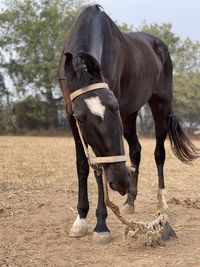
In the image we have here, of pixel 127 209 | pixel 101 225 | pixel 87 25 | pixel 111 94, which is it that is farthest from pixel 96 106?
pixel 127 209

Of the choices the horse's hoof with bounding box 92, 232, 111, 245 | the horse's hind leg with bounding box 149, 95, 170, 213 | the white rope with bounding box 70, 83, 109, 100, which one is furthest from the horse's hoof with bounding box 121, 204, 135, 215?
the white rope with bounding box 70, 83, 109, 100

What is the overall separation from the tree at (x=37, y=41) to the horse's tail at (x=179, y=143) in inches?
1057

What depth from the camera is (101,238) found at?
13.7ft

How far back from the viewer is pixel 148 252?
388 centimetres

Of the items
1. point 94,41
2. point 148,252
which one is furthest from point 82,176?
point 94,41

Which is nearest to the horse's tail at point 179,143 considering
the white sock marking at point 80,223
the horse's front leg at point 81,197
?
the horse's front leg at point 81,197

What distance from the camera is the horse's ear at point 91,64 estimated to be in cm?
337

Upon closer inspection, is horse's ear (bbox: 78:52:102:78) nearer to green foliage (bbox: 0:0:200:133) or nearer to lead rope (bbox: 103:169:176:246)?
lead rope (bbox: 103:169:176:246)

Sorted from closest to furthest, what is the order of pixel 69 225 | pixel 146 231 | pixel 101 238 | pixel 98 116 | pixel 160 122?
pixel 98 116, pixel 146 231, pixel 101 238, pixel 69 225, pixel 160 122

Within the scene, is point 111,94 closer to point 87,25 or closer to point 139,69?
point 87,25

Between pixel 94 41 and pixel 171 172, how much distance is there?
22.0ft

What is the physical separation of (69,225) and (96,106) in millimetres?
1997

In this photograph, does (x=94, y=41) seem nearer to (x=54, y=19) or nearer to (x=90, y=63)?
(x=90, y=63)

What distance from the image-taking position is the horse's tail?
6443mm
